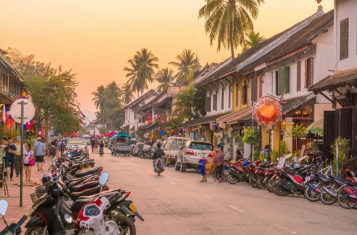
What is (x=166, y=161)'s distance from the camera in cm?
3544

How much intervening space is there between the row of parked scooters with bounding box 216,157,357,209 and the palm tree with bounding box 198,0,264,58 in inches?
994

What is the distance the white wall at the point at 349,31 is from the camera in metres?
19.3

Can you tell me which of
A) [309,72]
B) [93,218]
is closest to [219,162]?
[309,72]

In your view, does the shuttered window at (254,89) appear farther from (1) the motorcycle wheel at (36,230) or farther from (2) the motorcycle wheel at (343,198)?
(1) the motorcycle wheel at (36,230)

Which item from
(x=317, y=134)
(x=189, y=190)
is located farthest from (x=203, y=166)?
(x=317, y=134)

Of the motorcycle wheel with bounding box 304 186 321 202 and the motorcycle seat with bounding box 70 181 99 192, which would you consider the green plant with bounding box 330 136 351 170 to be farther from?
the motorcycle seat with bounding box 70 181 99 192

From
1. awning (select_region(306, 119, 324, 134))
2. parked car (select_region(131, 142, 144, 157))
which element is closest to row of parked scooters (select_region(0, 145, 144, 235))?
awning (select_region(306, 119, 324, 134))

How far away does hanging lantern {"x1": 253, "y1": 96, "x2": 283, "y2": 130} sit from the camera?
2303 cm

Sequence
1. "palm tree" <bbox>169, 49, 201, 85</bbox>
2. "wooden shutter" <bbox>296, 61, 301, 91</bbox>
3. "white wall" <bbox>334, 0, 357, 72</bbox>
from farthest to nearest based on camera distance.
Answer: "palm tree" <bbox>169, 49, 201, 85</bbox>, "wooden shutter" <bbox>296, 61, 301, 91</bbox>, "white wall" <bbox>334, 0, 357, 72</bbox>

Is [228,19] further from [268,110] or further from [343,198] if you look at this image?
[343,198]

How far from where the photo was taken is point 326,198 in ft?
49.4

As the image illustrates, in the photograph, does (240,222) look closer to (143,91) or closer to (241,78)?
(241,78)

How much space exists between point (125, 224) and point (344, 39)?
15.1 meters

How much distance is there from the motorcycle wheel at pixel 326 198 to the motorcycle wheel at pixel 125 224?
27.7 feet
